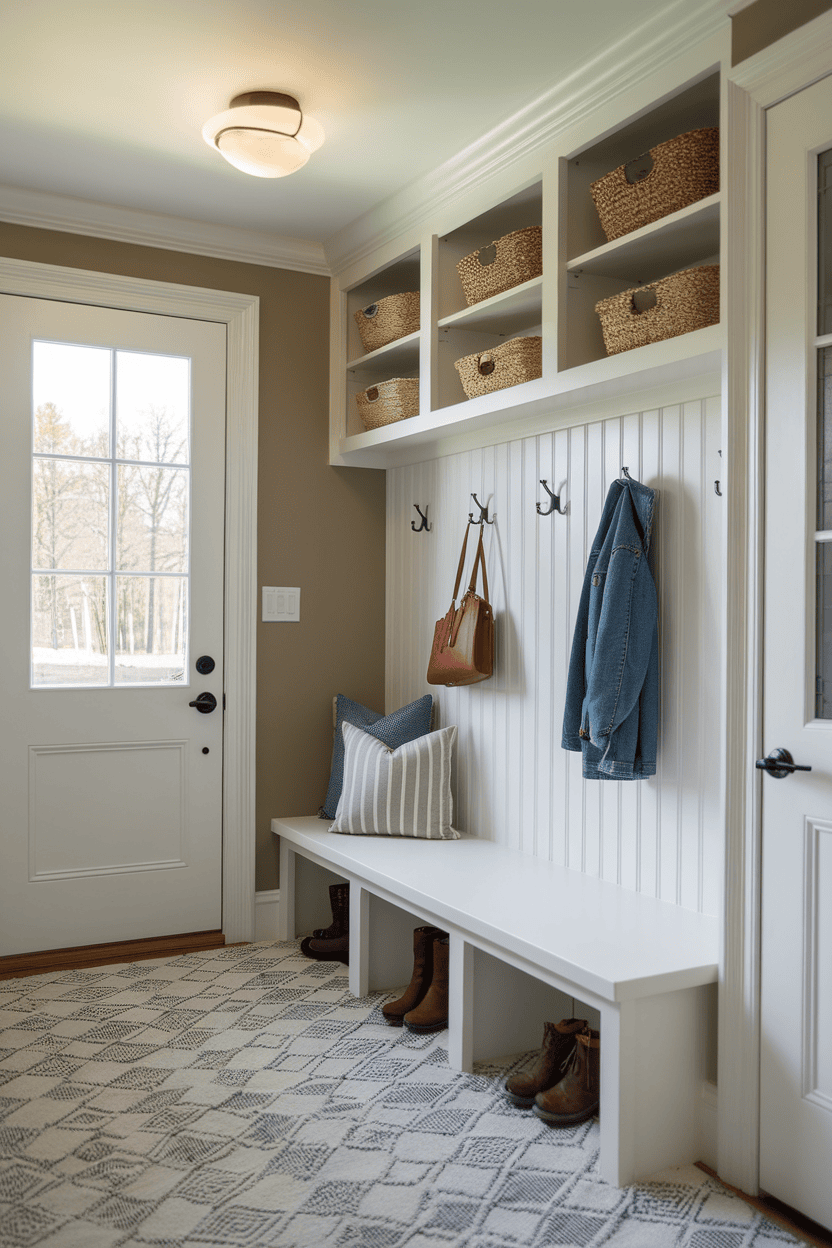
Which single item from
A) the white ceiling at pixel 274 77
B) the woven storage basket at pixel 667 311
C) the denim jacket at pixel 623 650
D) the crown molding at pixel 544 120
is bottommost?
the denim jacket at pixel 623 650

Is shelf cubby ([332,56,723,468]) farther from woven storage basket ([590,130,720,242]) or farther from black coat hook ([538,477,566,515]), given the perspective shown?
black coat hook ([538,477,566,515])

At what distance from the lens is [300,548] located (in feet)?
12.0

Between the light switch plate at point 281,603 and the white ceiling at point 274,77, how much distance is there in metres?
1.29

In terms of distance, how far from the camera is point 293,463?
3.64 metres

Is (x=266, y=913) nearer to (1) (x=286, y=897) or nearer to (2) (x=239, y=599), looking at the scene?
(1) (x=286, y=897)

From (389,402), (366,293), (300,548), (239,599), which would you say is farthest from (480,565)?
(366,293)

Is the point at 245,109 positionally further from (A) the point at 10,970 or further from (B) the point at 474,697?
(A) the point at 10,970

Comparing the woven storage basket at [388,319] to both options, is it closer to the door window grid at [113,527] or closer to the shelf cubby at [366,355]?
the shelf cubby at [366,355]

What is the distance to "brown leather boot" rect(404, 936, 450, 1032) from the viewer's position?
2.74 meters

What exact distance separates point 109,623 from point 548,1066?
1924 millimetres

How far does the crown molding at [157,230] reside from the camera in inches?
125

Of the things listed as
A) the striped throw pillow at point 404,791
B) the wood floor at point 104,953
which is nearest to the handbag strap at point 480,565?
the striped throw pillow at point 404,791

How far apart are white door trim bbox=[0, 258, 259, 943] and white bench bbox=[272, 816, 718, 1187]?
17 cm

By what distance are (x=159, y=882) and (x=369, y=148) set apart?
2377 mm
